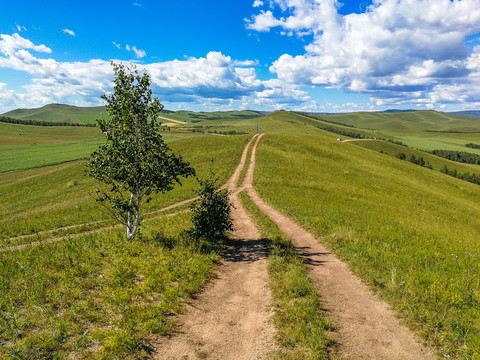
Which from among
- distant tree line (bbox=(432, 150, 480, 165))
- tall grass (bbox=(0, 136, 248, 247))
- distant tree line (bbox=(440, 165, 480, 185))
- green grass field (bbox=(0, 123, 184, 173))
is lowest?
distant tree line (bbox=(440, 165, 480, 185))

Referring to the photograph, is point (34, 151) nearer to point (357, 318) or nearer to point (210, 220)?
point (210, 220)

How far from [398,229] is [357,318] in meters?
14.2

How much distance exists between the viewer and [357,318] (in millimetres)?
8797

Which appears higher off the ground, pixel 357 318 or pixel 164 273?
pixel 164 273

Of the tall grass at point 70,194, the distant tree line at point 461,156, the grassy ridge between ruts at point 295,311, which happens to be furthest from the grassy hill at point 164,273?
the distant tree line at point 461,156

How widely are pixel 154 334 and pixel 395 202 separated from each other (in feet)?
117

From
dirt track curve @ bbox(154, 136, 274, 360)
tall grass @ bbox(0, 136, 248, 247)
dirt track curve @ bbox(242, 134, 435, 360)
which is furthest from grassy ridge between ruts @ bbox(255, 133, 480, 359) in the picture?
tall grass @ bbox(0, 136, 248, 247)

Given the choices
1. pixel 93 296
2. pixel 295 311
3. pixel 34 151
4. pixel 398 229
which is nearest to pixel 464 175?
pixel 398 229

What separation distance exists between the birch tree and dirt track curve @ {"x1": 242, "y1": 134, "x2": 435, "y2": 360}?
363 inches

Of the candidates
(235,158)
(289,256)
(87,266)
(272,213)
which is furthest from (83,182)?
(289,256)

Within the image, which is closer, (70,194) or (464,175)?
(70,194)

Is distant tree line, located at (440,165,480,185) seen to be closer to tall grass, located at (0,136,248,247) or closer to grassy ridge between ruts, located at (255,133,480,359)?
grassy ridge between ruts, located at (255,133,480,359)

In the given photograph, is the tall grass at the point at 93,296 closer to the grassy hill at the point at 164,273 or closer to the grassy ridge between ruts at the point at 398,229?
the grassy hill at the point at 164,273

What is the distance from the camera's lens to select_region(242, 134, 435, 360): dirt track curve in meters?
7.28
